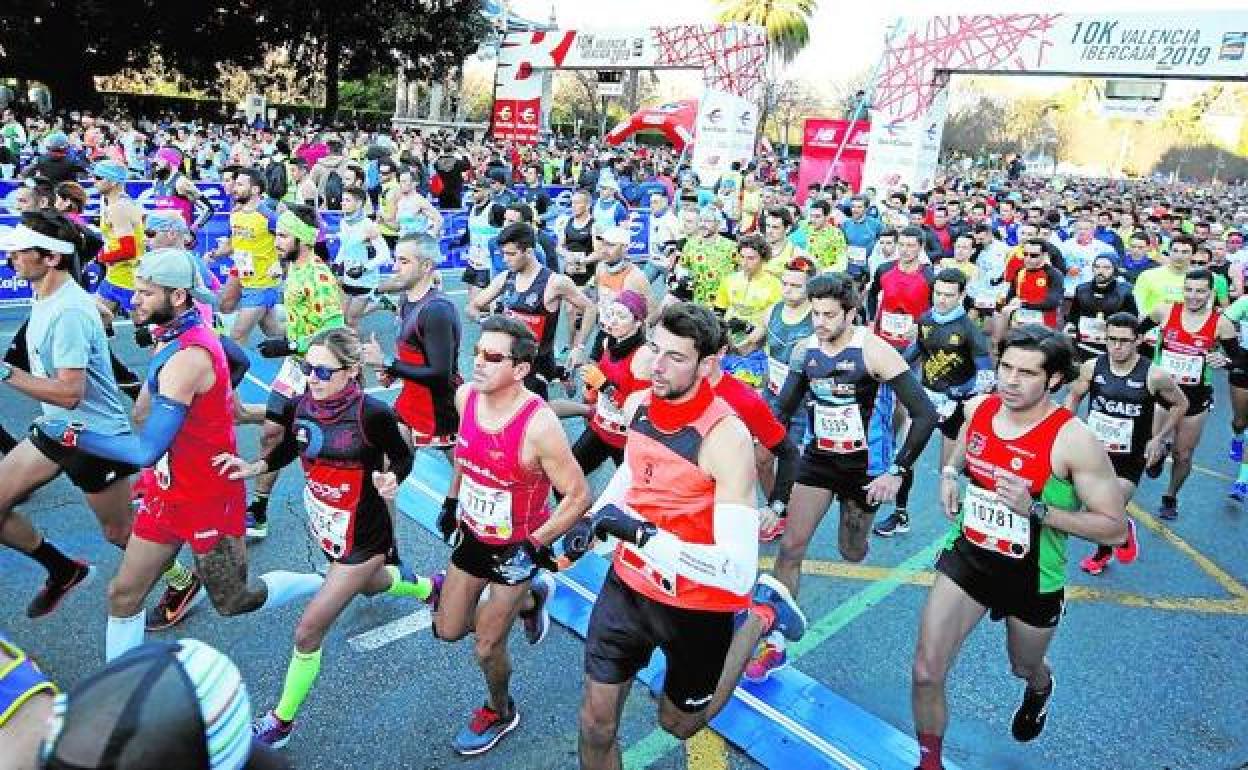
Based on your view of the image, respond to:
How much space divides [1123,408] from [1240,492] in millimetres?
2723

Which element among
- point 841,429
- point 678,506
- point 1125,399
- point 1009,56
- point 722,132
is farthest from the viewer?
point 722,132

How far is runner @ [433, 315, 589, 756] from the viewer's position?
→ 136 inches

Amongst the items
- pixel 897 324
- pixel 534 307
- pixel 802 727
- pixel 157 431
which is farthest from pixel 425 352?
pixel 897 324

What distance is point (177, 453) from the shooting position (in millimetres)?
3631

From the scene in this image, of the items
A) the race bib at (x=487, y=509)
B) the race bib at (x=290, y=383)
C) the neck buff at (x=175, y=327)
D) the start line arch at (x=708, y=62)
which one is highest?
the start line arch at (x=708, y=62)

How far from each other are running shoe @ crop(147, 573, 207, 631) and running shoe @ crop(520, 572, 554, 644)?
61.8 inches

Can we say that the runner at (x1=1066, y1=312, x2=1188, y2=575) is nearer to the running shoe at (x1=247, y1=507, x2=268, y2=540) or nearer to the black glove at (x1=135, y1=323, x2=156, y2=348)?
the running shoe at (x1=247, y1=507, x2=268, y2=540)

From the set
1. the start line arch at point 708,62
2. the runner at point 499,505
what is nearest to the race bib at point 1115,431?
the runner at point 499,505

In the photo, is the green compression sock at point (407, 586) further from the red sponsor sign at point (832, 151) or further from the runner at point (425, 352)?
the red sponsor sign at point (832, 151)

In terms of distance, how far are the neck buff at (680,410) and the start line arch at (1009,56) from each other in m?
19.4

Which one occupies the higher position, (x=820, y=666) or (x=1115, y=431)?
(x=1115, y=431)

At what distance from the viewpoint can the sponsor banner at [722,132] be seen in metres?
25.6

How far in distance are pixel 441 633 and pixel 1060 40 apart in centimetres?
2067

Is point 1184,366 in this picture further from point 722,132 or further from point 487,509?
point 722,132
